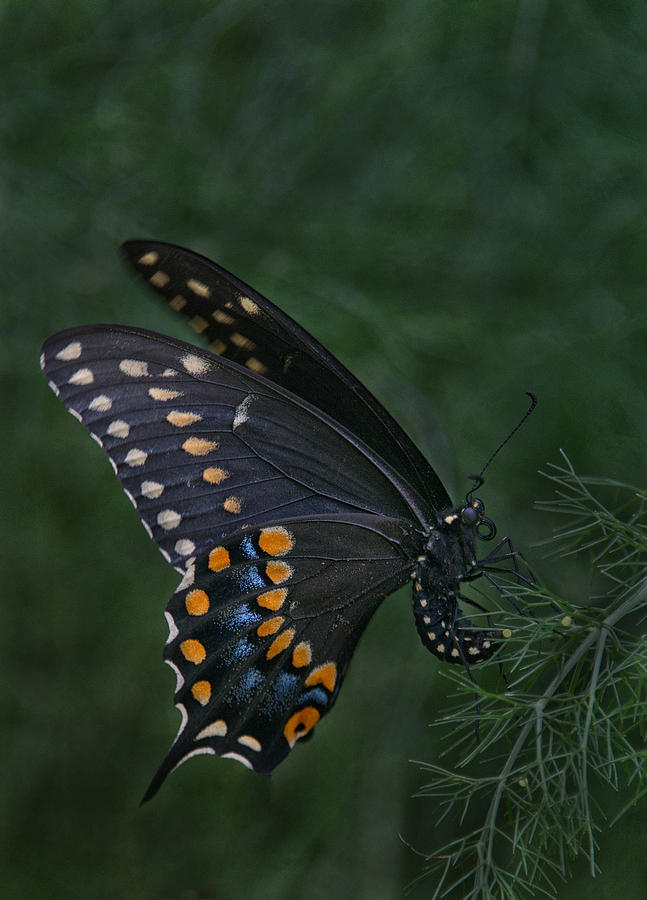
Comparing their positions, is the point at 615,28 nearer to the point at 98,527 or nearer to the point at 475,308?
the point at 475,308

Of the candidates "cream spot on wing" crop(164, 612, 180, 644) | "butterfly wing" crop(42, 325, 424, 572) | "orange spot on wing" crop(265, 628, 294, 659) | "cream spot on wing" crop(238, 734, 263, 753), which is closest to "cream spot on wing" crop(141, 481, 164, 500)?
"butterfly wing" crop(42, 325, 424, 572)

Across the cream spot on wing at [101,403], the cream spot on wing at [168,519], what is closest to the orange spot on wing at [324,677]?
the cream spot on wing at [168,519]

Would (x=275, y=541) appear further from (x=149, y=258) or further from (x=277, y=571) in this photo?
(x=149, y=258)

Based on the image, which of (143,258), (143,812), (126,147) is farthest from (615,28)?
(143,812)

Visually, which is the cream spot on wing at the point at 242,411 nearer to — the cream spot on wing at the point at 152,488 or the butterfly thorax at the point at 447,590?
the cream spot on wing at the point at 152,488

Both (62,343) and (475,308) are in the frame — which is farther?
(475,308)
